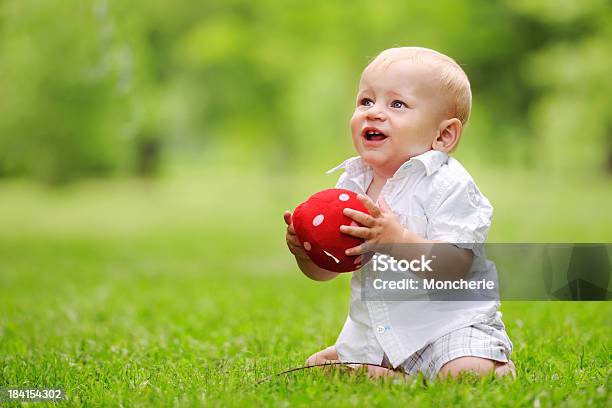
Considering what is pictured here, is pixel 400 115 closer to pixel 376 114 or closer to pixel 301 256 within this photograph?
pixel 376 114

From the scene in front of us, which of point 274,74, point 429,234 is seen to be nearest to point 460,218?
point 429,234

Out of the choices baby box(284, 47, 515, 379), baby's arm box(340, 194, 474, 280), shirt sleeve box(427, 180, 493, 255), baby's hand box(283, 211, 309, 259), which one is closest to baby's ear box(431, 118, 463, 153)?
baby box(284, 47, 515, 379)

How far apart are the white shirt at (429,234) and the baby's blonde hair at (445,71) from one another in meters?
0.26

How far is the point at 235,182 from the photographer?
38.4 metres

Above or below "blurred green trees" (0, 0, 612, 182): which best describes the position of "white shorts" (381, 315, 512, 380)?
below

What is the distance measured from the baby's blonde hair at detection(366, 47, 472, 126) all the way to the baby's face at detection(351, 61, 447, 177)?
0.11ft

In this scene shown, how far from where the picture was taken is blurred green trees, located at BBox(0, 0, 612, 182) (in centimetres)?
1249

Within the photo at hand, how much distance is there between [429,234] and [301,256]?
2.05 ft

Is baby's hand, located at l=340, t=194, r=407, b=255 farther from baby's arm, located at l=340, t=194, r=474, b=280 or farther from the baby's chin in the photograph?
the baby's chin

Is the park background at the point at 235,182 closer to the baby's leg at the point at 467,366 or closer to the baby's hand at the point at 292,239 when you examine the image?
the baby's leg at the point at 467,366

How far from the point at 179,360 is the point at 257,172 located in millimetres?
35700

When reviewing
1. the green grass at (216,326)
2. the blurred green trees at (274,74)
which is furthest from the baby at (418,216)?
the blurred green trees at (274,74)

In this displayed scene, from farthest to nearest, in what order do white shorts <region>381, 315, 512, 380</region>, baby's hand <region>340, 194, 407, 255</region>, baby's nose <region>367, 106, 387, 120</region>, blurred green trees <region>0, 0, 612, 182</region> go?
1. blurred green trees <region>0, 0, 612, 182</region>
2. baby's nose <region>367, 106, 387, 120</region>
3. white shorts <region>381, 315, 512, 380</region>
4. baby's hand <region>340, 194, 407, 255</region>

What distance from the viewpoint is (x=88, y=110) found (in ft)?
49.4
